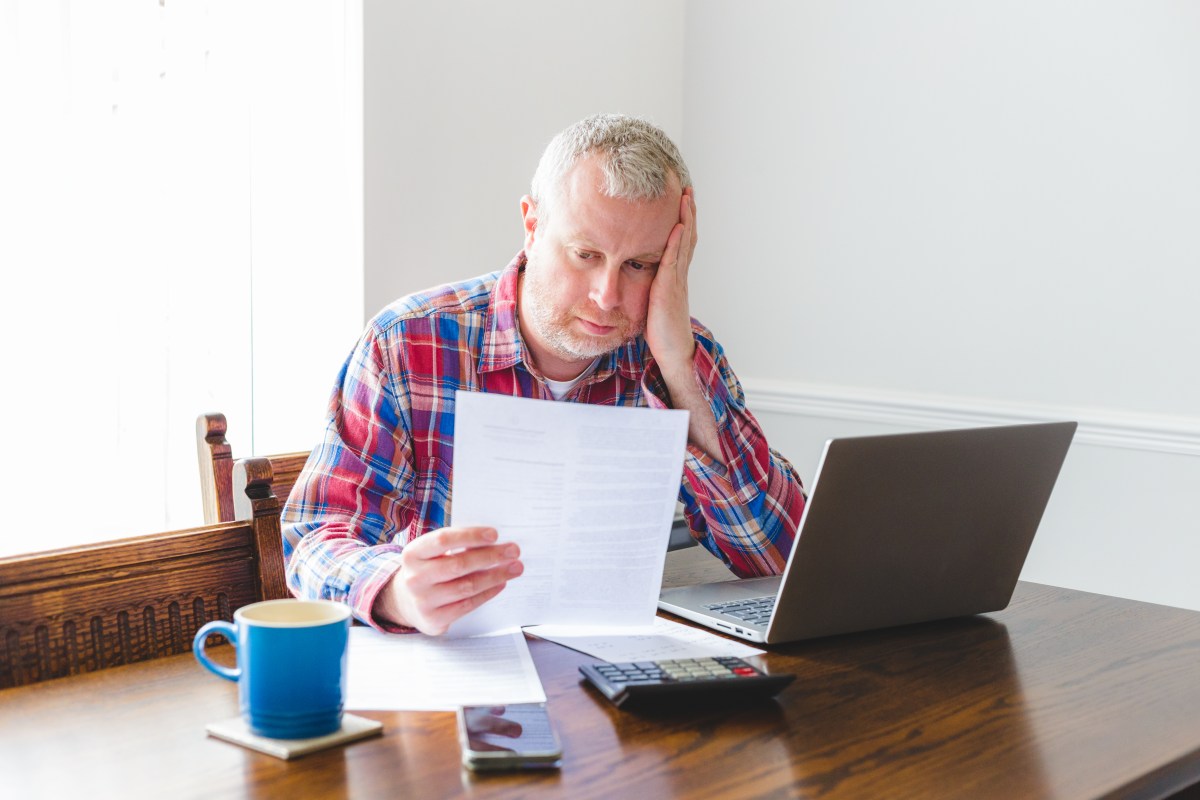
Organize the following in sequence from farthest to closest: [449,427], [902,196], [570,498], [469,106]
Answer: [902,196]
[469,106]
[449,427]
[570,498]

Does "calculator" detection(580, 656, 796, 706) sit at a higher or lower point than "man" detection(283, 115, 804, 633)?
lower

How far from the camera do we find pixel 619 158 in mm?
1459

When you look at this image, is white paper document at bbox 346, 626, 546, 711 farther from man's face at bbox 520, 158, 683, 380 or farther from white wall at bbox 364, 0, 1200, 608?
white wall at bbox 364, 0, 1200, 608

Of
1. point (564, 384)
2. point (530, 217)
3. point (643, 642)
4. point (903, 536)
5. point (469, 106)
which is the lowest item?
point (643, 642)

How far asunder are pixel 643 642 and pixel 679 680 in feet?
0.60

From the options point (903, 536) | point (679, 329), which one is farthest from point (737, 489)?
point (903, 536)

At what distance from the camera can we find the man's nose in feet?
4.79

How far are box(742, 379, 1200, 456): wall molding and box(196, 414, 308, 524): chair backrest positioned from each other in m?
1.36

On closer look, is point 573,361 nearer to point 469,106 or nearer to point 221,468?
point 221,468

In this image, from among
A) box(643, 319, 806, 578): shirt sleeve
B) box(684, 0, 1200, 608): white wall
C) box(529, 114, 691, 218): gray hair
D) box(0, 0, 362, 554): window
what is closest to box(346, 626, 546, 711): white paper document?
box(643, 319, 806, 578): shirt sleeve

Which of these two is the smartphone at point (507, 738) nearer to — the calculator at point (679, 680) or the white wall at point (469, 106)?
the calculator at point (679, 680)

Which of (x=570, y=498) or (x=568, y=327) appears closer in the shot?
(x=570, y=498)

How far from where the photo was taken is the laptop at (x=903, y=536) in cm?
115

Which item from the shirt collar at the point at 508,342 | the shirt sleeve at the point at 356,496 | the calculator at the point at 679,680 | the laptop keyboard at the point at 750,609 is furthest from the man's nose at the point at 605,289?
the calculator at the point at 679,680
